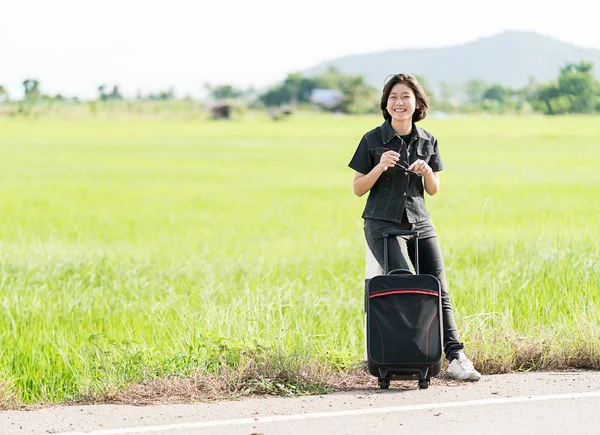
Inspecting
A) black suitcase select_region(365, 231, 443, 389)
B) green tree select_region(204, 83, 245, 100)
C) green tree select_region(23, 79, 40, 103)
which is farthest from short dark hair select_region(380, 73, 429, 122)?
green tree select_region(204, 83, 245, 100)

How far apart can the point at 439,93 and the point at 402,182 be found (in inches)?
5804

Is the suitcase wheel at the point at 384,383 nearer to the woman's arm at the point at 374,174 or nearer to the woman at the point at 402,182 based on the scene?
the woman at the point at 402,182

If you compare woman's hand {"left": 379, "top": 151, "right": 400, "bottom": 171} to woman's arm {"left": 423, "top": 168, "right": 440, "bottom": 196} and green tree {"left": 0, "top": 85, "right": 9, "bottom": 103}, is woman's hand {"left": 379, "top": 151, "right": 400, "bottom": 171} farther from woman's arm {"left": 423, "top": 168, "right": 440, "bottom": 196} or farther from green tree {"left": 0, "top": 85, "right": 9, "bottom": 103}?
green tree {"left": 0, "top": 85, "right": 9, "bottom": 103}

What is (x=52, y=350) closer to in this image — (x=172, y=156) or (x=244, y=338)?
(x=244, y=338)

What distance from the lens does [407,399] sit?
522 cm

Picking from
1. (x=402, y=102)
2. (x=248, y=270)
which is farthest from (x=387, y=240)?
(x=248, y=270)

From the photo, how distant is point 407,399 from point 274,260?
7311 millimetres

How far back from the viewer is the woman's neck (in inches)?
226

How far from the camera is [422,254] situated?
229 inches

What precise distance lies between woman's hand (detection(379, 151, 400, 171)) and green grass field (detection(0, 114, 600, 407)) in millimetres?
1168

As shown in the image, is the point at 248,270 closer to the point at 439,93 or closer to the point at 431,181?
the point at 431,181

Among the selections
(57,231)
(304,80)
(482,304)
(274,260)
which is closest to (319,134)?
(57,231)

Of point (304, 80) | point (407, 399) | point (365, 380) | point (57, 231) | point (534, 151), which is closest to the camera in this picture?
point (407, 399)

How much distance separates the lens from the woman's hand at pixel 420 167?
557 cm
